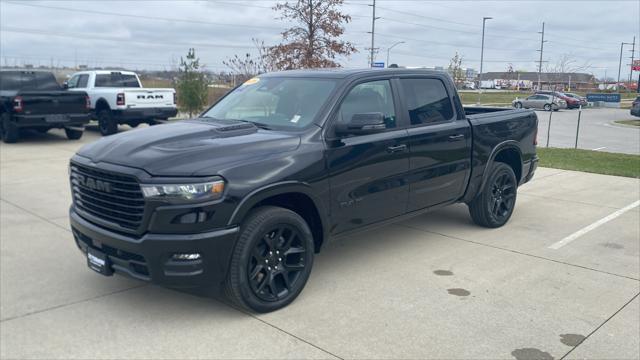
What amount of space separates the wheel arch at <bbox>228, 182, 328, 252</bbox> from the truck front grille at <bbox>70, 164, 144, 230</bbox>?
0.67m

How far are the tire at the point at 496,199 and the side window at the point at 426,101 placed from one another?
1.07m

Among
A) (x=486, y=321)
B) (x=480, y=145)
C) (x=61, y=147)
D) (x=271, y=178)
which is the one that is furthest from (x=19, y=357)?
(x=61, y=147)

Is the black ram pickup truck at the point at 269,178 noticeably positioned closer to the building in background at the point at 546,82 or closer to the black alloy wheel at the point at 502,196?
the black alloy wheel at the point at 502,196

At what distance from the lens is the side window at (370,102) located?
16.4 ft

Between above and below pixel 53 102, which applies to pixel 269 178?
below

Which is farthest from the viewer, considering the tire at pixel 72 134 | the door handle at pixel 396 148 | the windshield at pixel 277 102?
the tire at pixel 72 134

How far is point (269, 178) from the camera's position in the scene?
420 centimetres

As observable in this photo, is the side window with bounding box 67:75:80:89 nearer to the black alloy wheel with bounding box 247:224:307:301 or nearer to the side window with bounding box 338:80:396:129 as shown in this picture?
the side window with bounding box 338:80:396:129

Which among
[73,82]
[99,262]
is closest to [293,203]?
[99,262]

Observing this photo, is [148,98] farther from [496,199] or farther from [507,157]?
[496,199]

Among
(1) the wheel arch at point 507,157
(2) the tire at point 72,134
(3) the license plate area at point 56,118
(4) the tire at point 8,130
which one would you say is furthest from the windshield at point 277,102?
(2) the tire at point 72,134

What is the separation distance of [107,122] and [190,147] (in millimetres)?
13541

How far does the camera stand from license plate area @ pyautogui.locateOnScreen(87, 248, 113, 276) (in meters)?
4.17

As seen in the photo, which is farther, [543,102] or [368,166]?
[543,102]
